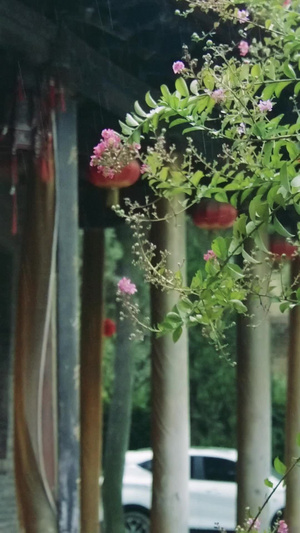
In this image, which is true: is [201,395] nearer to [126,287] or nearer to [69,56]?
[69,56]

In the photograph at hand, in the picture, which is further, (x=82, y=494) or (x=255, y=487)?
(x=82, y=494)

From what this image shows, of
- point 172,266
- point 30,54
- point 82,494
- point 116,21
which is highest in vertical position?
point 116,21

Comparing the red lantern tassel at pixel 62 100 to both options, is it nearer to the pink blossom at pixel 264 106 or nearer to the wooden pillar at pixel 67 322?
the wooden pillar at pixel 67 322

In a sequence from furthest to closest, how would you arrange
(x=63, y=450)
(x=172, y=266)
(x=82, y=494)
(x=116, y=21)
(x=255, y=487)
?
(x=82, y=494)
(x=255, y=487)
(x=172, y=266)
(x=116, y=21)
(x=63, y=450)

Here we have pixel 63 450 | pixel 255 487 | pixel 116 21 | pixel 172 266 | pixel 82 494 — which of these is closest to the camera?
pixel 63 450

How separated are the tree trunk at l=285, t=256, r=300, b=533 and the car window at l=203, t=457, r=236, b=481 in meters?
5.19

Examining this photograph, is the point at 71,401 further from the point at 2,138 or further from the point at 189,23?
the point at 189,23

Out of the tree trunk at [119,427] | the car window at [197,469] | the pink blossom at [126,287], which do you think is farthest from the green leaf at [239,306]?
the car window at [197,469]

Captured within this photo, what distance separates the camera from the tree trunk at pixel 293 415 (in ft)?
21.2

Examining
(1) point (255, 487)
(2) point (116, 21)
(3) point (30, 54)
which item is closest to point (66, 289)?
(3) point (30, 54)

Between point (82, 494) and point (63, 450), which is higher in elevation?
point (63, 450)

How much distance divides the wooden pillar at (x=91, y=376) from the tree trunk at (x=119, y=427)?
1.55 metres

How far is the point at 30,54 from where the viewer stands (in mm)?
3945

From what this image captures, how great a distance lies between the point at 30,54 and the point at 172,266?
1.39 m
